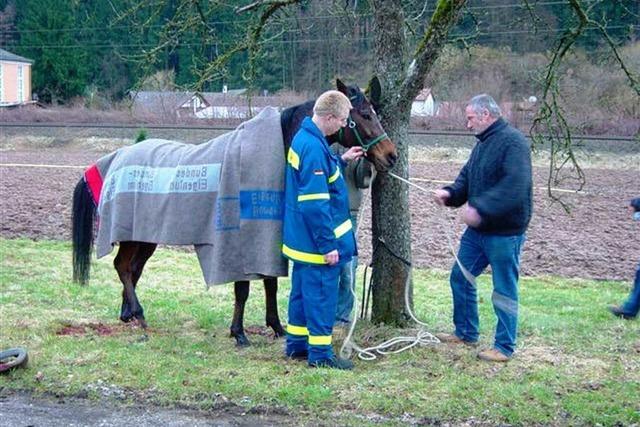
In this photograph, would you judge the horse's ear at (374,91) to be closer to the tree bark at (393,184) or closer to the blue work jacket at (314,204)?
the tree bark at (393,184)

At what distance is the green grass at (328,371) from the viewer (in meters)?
5.57

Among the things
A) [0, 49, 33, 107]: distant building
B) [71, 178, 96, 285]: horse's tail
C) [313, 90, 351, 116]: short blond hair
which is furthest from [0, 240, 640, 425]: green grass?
[0, 49, 33, 107]: distant building

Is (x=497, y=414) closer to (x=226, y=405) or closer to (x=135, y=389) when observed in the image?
(x=226, y=405)

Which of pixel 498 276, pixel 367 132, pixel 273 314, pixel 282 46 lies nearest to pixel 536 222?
pixel 273 314

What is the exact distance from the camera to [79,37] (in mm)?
57219

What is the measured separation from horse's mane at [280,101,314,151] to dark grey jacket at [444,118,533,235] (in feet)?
5.03

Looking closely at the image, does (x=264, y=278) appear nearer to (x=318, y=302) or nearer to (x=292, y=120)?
(x=318, y=302)

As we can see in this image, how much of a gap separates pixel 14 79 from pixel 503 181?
5692 cm

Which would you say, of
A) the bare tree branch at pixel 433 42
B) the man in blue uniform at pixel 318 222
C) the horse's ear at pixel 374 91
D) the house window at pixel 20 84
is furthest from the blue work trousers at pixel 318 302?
the house window at pixel 20 84

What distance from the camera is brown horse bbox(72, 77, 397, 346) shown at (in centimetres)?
680

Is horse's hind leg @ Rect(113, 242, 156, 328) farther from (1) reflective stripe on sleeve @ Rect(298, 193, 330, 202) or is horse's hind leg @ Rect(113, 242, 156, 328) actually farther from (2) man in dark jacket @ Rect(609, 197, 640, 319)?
(2) man in dark jacket @ Rect(609, 197, 640, 319)

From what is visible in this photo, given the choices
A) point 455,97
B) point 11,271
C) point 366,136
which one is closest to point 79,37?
point 455,97

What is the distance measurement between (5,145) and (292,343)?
95.9ft

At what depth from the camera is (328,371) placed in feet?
20.4
